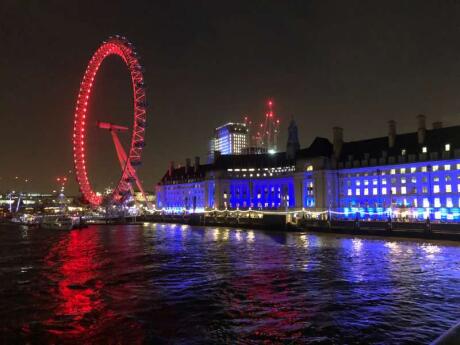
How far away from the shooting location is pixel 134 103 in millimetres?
96000

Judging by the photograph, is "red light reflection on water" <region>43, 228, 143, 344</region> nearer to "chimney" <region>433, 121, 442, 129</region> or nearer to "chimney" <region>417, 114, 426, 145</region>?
"chimney" <region>417, 114, 426, 145</region>

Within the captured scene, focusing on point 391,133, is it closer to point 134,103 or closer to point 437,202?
point 437,202

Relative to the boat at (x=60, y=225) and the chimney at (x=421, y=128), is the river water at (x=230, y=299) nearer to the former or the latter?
the boat at (x=60, y=225)

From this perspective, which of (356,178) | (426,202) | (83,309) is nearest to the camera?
(83,309)

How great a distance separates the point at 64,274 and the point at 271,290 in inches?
600

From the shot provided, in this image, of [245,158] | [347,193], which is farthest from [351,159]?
[245,158]

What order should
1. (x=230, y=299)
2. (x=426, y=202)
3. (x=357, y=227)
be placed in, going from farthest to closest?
(x=426, y=202) < (x=357, y=227) < (x=230, y=299)

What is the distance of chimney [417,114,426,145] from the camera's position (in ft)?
328

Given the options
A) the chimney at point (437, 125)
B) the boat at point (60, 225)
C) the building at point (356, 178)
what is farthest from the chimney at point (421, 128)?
the boat at point (60, 225)

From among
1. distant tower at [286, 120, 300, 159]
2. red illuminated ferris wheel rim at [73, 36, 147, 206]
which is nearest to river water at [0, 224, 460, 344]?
red illuminated ferris wheel rim at [73, 36, 147, 206]

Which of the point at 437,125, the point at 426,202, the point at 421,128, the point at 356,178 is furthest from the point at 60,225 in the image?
the point at 437,125

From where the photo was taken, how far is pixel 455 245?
54.5 m

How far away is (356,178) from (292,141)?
49076 mm

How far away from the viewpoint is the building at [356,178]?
309 ft
